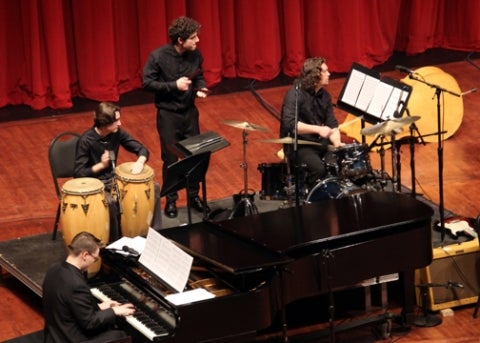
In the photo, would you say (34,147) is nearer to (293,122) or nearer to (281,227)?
(293,122)

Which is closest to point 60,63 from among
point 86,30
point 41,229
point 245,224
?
point 86,30

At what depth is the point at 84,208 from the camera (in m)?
8.62

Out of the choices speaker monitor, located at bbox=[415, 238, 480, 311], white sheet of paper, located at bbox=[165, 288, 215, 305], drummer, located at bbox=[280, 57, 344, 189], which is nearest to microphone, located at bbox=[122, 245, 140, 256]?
white sheet of paper, located at bbox=[165, 288, 215, 305]

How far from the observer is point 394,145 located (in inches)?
371

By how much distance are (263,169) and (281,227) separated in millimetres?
1744

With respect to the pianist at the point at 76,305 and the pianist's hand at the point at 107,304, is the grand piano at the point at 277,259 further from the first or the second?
the pianist at the point at 76,305

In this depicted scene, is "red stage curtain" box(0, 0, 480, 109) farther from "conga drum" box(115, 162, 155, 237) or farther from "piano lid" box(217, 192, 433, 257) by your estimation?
"piano lid" box(217, 192, 433, 257)

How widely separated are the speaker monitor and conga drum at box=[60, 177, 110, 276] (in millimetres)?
2385

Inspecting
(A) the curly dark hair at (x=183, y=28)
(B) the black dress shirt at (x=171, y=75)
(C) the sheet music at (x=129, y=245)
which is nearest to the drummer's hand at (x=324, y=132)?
(B) the black dress shirt at (x=171, y=75)

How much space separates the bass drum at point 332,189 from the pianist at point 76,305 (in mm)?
2385

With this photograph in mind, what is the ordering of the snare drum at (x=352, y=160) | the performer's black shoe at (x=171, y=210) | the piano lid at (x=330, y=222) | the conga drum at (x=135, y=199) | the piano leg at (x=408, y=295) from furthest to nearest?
1. the performer's black shoe at (x=171, y=210)
2. the snare drum at (x=352, y=160)
3. the conga drum at (x=135, y=199)
4. the piano leg at (x=408, y=295)
5. the piano lid at (x=330, y=222)

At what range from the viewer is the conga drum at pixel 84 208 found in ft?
28.3

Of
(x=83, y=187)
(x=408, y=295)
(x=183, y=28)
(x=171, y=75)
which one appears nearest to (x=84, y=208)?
(x=83, y=187)

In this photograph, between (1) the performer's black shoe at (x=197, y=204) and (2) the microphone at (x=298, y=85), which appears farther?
(1) the performer's black shoe at (x=197, y=204)
